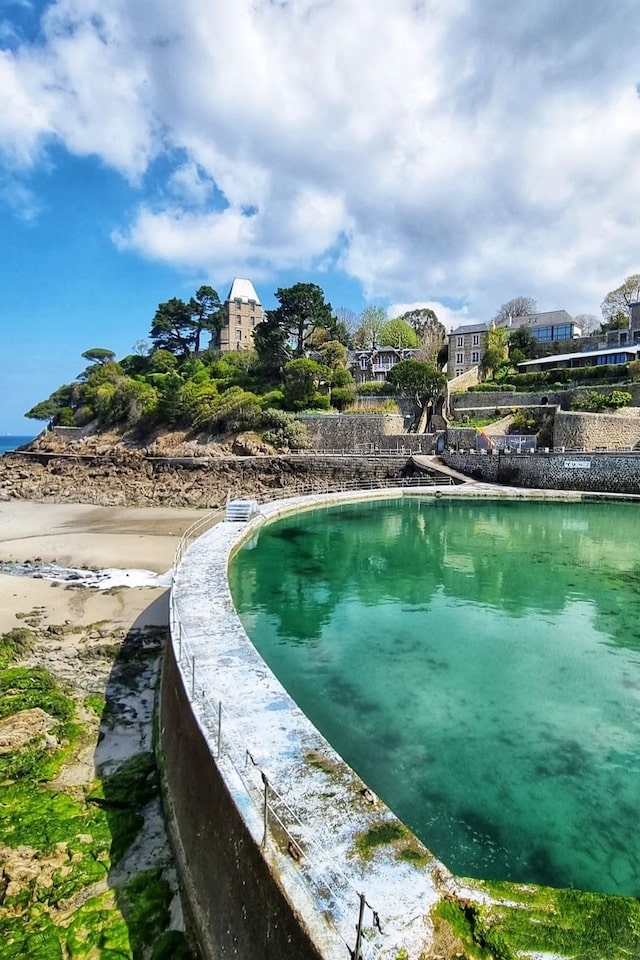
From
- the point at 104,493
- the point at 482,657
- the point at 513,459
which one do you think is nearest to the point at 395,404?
the point at 513,459

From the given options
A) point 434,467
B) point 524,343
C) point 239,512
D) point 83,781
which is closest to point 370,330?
point 524,343

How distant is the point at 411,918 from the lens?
153 inches

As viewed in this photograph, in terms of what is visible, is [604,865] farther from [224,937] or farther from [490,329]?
[490,329]

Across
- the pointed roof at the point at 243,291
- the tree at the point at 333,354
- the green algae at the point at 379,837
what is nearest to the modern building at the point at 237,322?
the pointed roof at the point at 243,291

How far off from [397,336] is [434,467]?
3015 centimetres

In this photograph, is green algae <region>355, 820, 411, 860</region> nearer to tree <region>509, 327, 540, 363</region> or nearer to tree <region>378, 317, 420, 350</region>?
tree <region>509, 327, 540, 363</region>

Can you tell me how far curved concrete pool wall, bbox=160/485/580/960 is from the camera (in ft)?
12.7

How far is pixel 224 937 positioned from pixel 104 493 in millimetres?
35300

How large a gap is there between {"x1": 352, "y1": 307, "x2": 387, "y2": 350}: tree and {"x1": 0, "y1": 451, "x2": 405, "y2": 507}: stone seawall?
3035 centimetres

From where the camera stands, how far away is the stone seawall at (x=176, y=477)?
36531mm

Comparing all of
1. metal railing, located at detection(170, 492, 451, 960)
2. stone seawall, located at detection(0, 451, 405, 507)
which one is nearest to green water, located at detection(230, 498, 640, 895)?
metal railing, located at detection(170, 492, 451, 960)

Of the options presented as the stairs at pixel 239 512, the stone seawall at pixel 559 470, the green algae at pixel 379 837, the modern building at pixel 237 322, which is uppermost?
the modern building at pixel 237 322

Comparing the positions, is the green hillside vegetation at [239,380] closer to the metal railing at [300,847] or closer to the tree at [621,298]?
the tree at [621,298]

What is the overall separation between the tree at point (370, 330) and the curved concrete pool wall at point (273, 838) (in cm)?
6242
